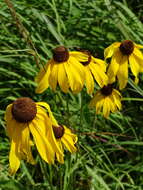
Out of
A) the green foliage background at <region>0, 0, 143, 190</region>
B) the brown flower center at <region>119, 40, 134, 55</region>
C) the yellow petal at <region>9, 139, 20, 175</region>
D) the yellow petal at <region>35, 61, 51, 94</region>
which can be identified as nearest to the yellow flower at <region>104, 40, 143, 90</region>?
the brown flower center at <region>119, 40, 134, 55</region>

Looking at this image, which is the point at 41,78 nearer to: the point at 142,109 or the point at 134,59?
the point at 134,59

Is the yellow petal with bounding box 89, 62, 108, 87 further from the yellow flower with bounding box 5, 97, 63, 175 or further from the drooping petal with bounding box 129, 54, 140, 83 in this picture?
the yellow flower with bounding box 5, 97, 63, 175

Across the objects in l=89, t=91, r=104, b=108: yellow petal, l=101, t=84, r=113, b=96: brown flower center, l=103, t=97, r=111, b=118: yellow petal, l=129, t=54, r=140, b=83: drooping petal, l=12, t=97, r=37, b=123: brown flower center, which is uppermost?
l=12, t=97, r=37, b=123: brown flower center

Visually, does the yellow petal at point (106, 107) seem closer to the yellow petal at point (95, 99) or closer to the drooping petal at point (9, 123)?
the yellow petal at point (95, 99)

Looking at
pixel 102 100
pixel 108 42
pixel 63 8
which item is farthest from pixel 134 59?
pixel 63 8

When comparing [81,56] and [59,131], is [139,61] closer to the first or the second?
[81,56]

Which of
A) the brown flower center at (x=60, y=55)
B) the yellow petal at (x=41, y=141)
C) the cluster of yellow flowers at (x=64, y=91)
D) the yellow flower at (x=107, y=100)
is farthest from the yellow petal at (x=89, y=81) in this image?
the yellow petal at (x=41, y=141)

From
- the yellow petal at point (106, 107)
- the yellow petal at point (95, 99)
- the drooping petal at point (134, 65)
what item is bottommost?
the yellow petal at point (106, 107)
